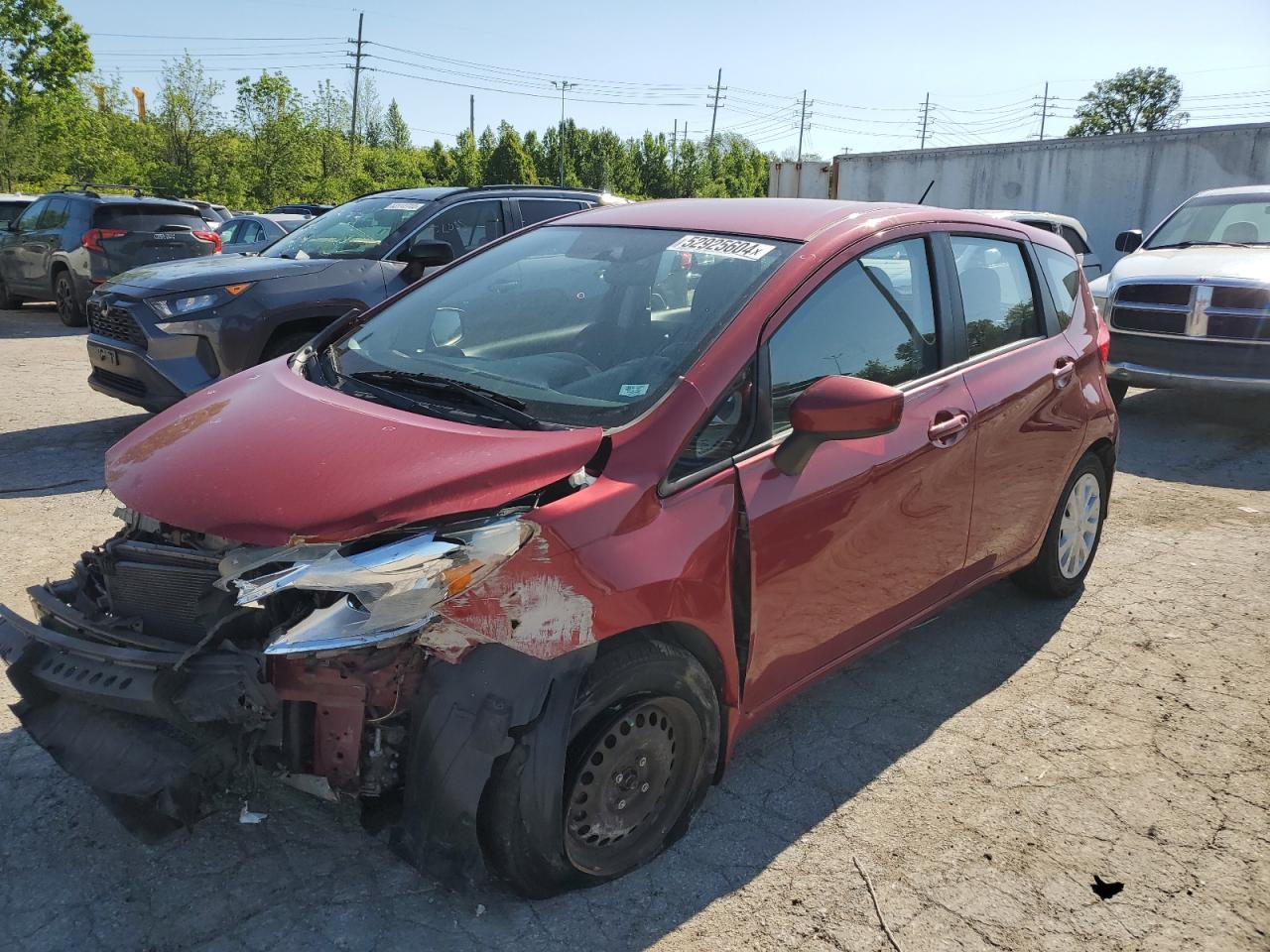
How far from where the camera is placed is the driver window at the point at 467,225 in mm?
7305

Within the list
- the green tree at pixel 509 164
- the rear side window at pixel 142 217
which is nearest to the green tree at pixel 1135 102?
the green tree at pixel 509 164

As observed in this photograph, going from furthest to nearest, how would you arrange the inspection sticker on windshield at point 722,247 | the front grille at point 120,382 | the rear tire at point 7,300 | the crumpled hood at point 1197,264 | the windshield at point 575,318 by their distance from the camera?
the rear tire at point 7,300 < the crumpled hood at point 1197,264 < the front grille at point 120,382 < the inspection sticker on windshield at point 722,247 < the windshield at point 575,318

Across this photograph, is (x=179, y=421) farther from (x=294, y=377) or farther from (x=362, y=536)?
(x=362, y=536)

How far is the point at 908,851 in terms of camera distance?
2.78 meters

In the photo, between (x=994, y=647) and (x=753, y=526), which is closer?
(x=753, y=526)

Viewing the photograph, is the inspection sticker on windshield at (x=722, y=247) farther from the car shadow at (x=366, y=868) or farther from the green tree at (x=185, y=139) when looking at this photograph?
the green tree at (x=185, y=139)

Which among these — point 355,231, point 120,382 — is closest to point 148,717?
point 120,382

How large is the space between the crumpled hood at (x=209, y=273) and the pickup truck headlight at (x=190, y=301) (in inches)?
2.1

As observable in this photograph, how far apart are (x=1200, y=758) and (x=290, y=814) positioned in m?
3.02

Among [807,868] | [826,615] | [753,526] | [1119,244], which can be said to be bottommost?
[807,868]

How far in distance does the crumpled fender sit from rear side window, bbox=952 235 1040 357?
7.27 ft

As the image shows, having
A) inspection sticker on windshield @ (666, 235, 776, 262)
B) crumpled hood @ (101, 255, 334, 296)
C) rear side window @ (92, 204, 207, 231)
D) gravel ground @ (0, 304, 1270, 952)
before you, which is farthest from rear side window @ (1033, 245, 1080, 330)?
rear side window @ (92, 204, 207, 231)

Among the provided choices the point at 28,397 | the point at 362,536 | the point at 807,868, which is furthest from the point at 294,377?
the point at 28,397

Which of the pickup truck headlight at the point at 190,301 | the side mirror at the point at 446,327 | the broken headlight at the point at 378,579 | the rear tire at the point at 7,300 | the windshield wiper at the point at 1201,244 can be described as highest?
the windshield wiper at the point at 1201,244
